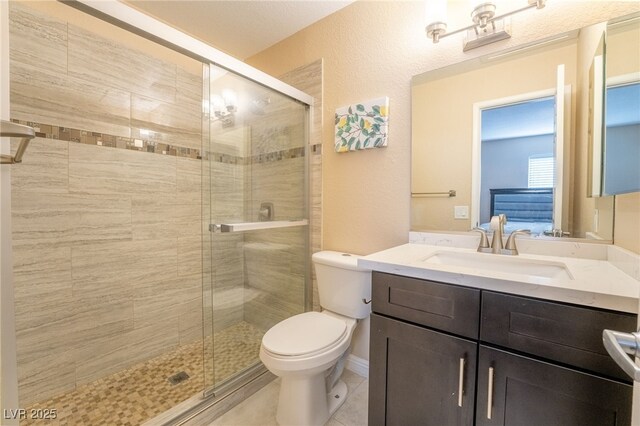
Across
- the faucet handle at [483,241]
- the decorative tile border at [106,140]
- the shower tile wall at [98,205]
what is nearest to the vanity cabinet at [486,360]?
the faucet handle at [483,241]

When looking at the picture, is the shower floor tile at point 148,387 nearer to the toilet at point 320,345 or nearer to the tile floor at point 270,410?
the tile floor at point 270,410

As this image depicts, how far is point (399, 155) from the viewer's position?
5.12ft

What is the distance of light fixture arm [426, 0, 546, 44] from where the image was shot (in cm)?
112

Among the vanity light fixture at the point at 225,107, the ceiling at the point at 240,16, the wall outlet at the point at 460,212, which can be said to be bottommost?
the wall outlet at the point at 460,212

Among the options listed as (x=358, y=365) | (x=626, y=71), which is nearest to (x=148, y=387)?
(x=358, y=365)

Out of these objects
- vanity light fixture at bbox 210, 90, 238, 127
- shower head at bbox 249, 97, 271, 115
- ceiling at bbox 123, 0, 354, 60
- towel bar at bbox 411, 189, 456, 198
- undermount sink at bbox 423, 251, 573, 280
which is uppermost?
ceiling at bbox 123, 0, 354, 60

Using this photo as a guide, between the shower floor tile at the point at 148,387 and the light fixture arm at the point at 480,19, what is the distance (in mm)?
2057

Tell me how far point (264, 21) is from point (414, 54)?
3.63 feet

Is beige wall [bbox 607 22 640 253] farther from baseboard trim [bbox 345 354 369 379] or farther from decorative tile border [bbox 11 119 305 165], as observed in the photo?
decorative tile border [bbox 11 119 305 165]

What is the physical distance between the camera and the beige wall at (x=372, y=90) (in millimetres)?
1477

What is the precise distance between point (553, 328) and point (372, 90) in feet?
4.72

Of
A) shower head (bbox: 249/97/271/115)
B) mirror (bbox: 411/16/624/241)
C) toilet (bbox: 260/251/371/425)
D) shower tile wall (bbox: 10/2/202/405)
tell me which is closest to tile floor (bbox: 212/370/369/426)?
toilet (bbox: 260/251/371/425)

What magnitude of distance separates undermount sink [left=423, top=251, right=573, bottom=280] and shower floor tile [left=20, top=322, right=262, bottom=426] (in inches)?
52.2

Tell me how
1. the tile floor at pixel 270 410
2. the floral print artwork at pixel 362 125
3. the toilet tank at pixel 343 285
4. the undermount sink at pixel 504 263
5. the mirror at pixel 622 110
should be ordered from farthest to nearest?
the floral print artwork at pixel 362 125
the toilet tank at pixel 343 285
the tile floor at pixel 270 410
the undermount sink at pixel 504 263
the mirror at pixel 622 110
